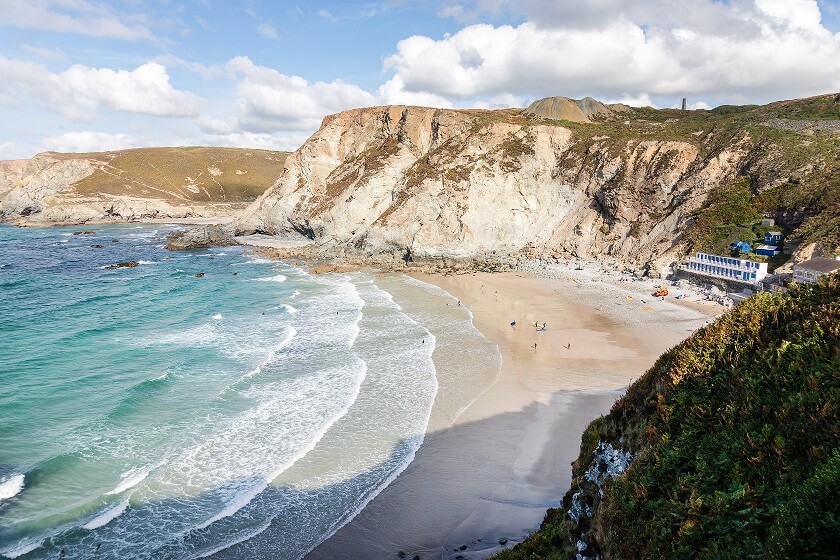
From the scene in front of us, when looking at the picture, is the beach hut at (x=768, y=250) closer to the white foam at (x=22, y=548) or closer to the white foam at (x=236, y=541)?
the white foam at (x=236, y=541)

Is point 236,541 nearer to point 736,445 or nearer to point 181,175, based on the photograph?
point 736,445

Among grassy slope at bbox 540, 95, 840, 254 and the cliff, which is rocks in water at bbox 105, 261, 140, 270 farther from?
grassy slope at bbox 540, 95, 840, 254

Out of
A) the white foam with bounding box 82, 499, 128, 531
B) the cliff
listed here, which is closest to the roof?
the cliff

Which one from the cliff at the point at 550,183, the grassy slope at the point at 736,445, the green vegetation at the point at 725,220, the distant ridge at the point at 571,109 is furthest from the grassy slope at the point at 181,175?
the grassy slope at the point at 736,445

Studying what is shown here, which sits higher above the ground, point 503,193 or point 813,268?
point 503,193

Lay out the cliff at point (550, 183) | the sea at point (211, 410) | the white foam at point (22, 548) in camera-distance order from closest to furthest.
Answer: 1. the white foam at point (22, 548)
2. the sea at point (211, 410)
3. the cliff at point (550, 183)

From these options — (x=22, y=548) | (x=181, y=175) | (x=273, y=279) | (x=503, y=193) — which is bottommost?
(x=22, y=548)

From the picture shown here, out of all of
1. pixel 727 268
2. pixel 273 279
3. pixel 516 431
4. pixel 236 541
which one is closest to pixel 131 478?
pixel 236 541
